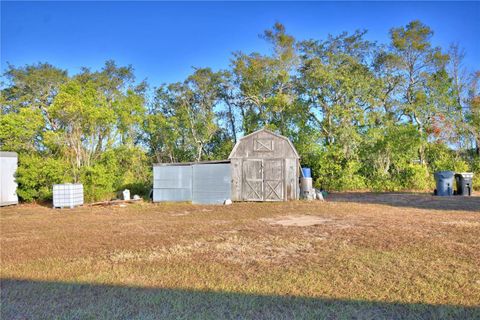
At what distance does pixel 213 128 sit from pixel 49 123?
391 inches

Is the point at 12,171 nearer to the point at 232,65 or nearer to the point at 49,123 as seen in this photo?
the point at 49,123

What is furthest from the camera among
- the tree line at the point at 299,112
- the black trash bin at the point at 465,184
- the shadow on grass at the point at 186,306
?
the tree line at the point at 299,112

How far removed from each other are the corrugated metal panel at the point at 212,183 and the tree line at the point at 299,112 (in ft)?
15.8

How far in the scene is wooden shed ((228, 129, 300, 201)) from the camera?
1576 cm

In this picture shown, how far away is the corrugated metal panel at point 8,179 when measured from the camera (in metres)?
14.6

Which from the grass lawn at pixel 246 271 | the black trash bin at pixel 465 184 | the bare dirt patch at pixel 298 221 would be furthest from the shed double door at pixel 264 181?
the black trash bin at pixel 465 184

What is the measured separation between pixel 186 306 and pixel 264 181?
1232cm

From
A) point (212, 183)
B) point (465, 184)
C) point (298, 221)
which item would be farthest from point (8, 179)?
point (465, 184)

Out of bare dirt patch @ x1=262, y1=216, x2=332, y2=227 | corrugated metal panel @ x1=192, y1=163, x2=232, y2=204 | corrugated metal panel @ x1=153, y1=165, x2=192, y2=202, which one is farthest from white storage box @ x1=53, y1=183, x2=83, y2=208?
bare dirt patch @ x1=262, y1=216, x2=332, y2=227

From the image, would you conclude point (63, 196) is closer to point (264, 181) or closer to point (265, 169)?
point (264, 181)

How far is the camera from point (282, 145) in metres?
15.9

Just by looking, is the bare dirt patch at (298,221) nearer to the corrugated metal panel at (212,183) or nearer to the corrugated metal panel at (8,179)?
the corrugated metal panel at (212,183)

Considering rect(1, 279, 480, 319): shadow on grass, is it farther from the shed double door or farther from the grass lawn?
the shed double door

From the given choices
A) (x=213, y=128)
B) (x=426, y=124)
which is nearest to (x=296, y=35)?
(x=213, y=128)
